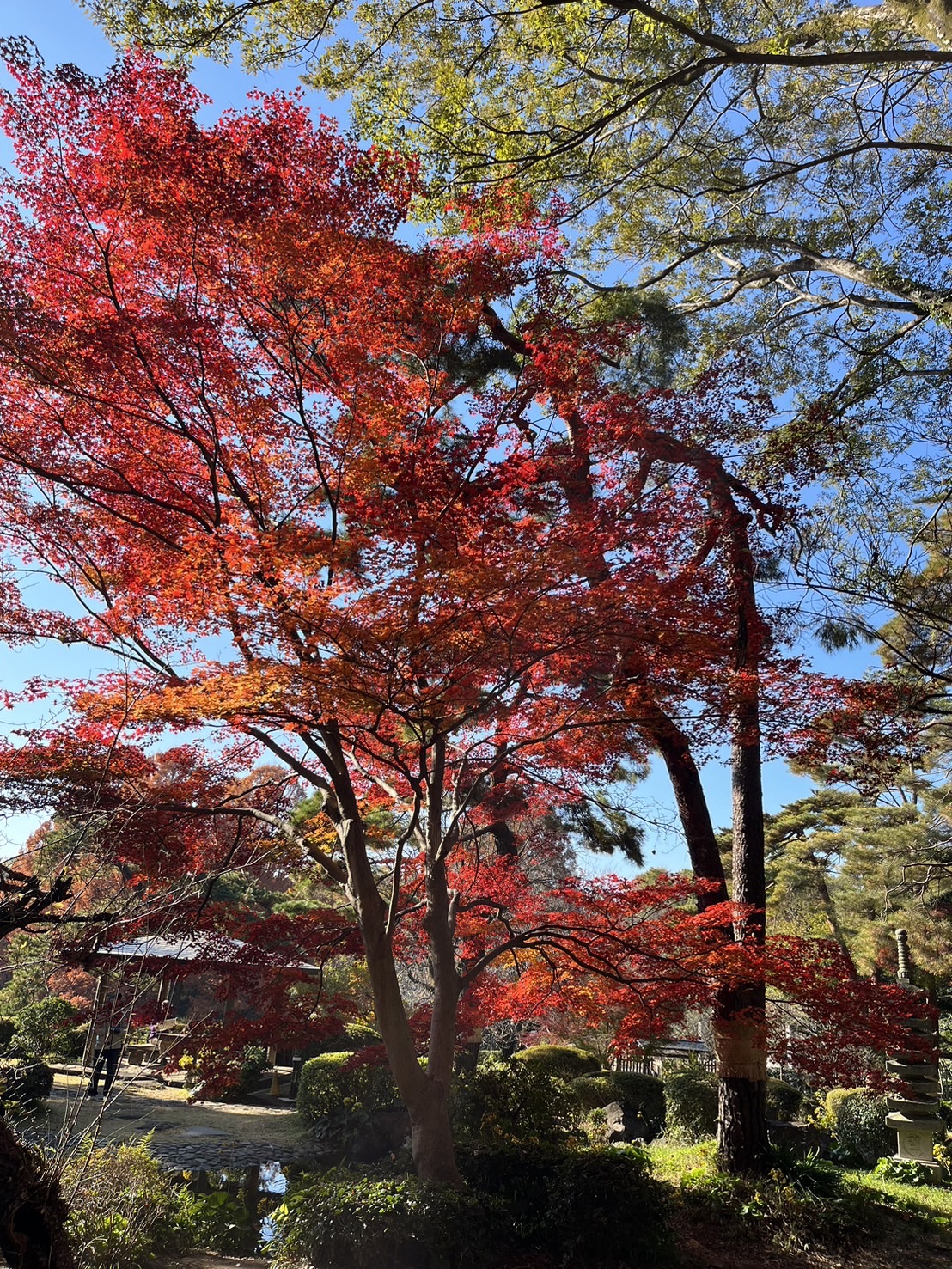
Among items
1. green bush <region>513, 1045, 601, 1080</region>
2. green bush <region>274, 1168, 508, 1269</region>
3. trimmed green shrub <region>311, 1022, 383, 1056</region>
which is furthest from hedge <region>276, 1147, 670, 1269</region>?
trimmed green shrub <region>311, 1022, 383, 1056</region>

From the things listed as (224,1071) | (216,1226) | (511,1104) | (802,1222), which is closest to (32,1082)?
(224,1071)

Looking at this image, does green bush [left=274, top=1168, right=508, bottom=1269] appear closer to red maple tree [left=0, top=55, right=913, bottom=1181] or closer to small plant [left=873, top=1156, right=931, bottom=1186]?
red maple tree [left=0, top=55, right=913, bottom=1181]

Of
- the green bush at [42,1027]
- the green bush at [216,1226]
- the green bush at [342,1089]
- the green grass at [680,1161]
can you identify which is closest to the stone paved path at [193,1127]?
the green bush at [342,1089]

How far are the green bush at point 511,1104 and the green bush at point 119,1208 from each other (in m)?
2.83

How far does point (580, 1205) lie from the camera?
621 centimetres

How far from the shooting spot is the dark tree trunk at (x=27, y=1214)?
3422mm

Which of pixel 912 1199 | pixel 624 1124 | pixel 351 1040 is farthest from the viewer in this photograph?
pixel 351 1040

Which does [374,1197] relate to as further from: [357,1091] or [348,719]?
[357,1091]

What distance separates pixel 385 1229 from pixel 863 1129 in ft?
26.5

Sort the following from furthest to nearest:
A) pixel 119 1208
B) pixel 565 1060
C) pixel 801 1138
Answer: pixel 565 1060
pixel 801 1138
pixel 119 1208

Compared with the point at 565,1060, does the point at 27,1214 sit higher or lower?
higher

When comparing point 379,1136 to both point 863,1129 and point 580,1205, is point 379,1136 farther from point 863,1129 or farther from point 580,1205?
point 863,1129

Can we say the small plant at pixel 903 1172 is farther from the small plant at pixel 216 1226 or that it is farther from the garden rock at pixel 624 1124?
the small plant at pixel 216 1226

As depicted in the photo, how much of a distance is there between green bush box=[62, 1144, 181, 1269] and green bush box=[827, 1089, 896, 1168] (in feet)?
28.6
